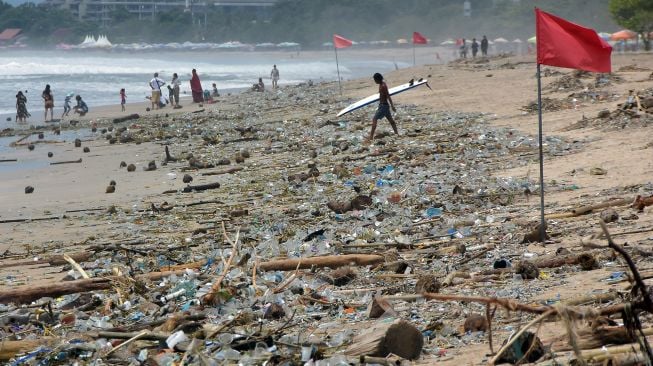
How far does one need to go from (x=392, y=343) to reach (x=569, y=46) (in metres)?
3.66

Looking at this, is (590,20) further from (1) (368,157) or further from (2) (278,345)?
(2) (278,345)

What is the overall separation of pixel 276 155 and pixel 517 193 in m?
8.01

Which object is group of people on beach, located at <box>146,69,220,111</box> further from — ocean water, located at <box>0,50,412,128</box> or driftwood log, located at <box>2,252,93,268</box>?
driftwood log, located at <box>2,252,93,268</box>

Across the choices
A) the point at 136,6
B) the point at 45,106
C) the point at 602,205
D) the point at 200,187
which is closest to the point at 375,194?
the point at 602,205

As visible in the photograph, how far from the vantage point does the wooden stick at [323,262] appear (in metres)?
8.66

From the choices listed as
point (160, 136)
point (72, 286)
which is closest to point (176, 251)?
point (72, 286)

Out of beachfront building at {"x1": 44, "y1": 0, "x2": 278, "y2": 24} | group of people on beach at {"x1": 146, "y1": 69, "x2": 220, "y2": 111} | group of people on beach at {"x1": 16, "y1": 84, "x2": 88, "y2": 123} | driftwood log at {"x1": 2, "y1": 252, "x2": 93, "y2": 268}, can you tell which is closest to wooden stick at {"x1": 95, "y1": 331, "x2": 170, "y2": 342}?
driftwood log at {"x1": 2, "y1": 252, "x2": 93, "y2": 268}

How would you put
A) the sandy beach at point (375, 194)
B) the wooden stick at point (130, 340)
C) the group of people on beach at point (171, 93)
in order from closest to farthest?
the wooden stick at point (130, 340), the sandy beach at point (375, 194), the group of people on beach at point (171, 93)

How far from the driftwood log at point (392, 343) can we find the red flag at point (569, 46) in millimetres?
3319

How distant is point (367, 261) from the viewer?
28.8 feet

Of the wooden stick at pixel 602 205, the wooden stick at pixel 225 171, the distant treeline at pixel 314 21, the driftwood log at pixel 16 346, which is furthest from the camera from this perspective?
the distant treeline at pixel 314 21

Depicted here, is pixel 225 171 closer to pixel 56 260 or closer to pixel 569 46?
pixel 56 260

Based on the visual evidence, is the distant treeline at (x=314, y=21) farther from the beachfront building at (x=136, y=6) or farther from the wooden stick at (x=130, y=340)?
the wooden stick at (x=130, y=340)

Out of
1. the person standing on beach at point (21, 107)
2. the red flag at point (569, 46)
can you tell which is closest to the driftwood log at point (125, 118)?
the person standing on beach at point (21, 107)
